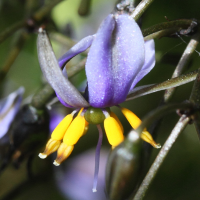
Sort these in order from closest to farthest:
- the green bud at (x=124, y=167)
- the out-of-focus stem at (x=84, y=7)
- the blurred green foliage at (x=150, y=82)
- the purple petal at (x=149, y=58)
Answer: the green bud at (x=124, y=167)
the purple petal at (x=149, y=58)
the blurred green foliage at (x=150, y=82)
the out-of-focus stem at (x=84, y=7)

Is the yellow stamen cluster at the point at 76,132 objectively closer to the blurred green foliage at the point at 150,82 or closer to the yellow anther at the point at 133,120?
the yellow anther at the point at 133,120

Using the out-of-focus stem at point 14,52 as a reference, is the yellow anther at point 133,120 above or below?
below

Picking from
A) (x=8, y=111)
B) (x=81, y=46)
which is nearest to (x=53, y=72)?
(x=81, y=46)

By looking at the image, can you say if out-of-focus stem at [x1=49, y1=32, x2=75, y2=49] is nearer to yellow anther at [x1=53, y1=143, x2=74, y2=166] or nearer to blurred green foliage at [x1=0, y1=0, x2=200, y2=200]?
blurred green foliage at [x1=0, y1=0, x2=200, y2=200]

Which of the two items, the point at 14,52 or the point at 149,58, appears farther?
the point at 14,52

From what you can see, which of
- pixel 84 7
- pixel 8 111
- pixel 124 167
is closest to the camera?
pixel 124 167

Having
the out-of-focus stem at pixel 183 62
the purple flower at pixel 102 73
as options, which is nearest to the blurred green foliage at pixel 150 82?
the out-of-focus stem at pixel 183 62

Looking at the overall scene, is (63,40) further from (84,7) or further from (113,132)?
(113,132)
